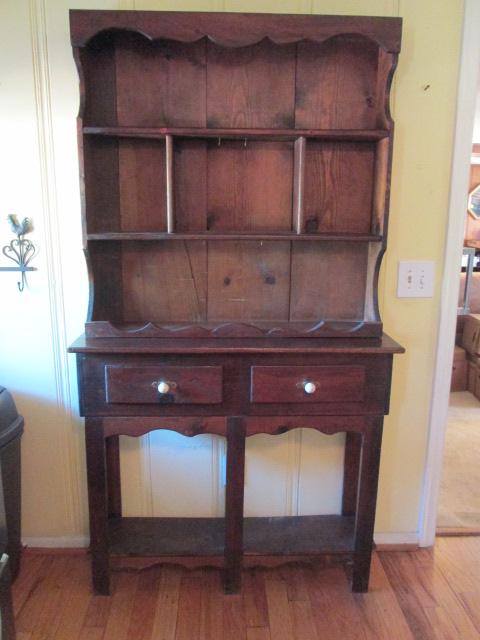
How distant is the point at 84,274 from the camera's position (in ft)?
5.53

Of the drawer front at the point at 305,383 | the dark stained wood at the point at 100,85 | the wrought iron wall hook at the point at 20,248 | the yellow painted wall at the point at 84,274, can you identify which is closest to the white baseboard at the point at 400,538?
the yellow painted wall at the point at 84,274

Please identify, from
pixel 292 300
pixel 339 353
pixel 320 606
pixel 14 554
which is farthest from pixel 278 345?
pixel 14 554

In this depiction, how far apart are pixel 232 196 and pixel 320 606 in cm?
141

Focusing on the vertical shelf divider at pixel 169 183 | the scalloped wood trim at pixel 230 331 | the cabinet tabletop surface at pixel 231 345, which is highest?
the vertical shelf divider at pixel 169 183

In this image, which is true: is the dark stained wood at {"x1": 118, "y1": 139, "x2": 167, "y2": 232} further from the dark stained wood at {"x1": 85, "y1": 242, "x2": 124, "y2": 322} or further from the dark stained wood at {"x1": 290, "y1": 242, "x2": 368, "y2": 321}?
the dark stained wood at {"x1": 290, "y1": 242, "x2": 368, "y2": 321}

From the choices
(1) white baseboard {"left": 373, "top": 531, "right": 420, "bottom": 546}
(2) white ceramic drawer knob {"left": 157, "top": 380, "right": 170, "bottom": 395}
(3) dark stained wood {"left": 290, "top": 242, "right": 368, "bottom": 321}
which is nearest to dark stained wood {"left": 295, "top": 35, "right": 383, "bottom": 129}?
(3) dark stained wood {"left": 290, "top": 242, "right": 368, "bottom": 321}

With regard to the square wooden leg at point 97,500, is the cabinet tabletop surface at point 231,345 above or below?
above

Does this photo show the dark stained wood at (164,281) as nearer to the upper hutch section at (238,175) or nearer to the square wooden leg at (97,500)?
the upper hutch section at (238,175)

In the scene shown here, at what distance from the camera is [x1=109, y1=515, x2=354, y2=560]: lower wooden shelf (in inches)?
64.7

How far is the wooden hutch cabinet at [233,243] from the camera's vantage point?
1444mm

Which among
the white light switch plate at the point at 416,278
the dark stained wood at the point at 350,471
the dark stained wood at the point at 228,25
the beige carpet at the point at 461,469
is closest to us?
the dark stained wood at the point at 228,25

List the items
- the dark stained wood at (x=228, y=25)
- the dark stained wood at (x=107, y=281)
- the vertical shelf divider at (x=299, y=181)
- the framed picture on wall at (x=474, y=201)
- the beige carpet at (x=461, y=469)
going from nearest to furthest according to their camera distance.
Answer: the dark stained wood at (x=228, y=25)
the vertical shelf divider at (x=299, y=181)
the dark stained wood at (x=107, y=281)
the beige carpet at (x=461, y=469)
the framed picture on wall at (x=474, y=201)

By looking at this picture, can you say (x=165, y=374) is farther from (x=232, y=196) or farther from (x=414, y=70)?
(x=414, y=70)

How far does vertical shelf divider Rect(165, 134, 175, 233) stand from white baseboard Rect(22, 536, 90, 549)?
4.13 feet
